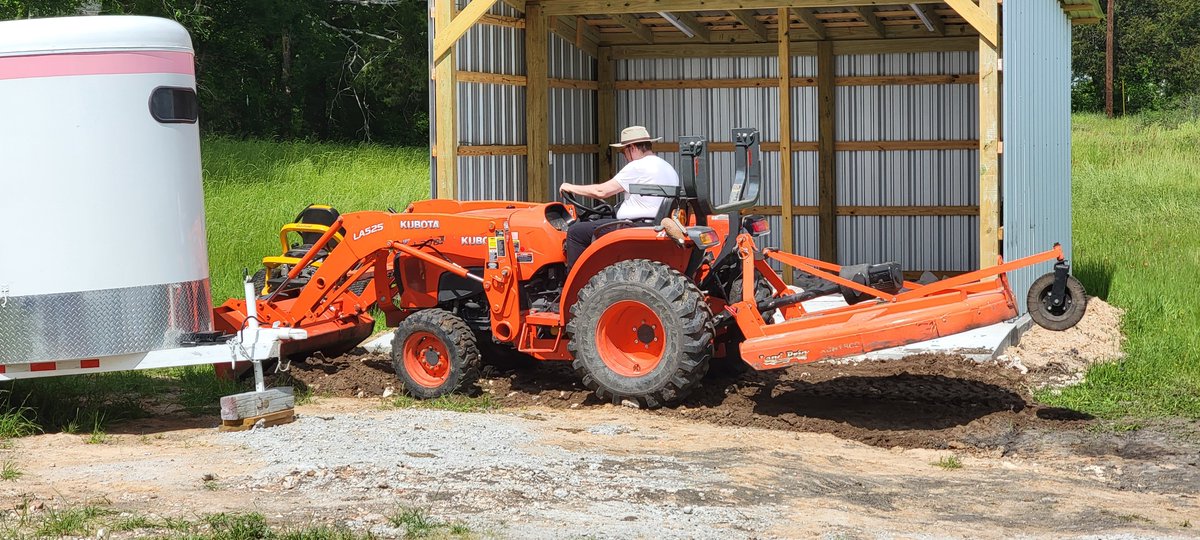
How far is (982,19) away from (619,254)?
4175mm

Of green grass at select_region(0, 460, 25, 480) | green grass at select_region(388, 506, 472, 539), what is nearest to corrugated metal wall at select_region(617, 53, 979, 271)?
green grass at select_region(0, 460, 25, 480)

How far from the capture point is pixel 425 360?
32.3 ft

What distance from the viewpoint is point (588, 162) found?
55.2 ft

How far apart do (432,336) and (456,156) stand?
3785 millimetres

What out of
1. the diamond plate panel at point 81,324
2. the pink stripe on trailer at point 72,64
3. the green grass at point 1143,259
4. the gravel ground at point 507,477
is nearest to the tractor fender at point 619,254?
the gravel ground at point 507,477

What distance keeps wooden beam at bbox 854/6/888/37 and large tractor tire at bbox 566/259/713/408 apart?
719cm

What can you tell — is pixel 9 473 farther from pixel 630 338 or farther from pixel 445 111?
pixel 445 111

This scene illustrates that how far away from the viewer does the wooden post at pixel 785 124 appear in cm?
1529

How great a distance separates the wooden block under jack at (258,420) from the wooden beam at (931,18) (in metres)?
8.76

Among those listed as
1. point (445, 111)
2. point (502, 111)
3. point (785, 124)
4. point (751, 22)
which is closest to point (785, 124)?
point (785, 124)

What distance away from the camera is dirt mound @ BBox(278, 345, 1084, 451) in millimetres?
8789

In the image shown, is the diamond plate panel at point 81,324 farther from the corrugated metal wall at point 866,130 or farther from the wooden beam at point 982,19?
the corrugated metal wall at point 866,130

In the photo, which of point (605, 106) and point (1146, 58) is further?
point (1146, 58)

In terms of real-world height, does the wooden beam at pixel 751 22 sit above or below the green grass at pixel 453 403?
above
